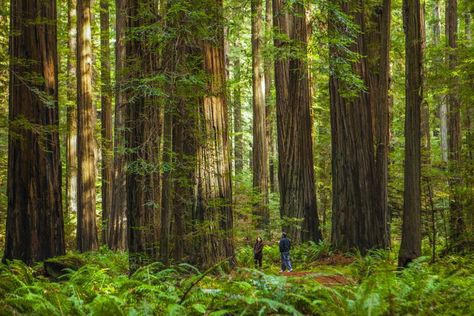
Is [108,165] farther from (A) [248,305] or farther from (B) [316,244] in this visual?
(A) [248,305]

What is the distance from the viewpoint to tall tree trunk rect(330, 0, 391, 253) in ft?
44.4

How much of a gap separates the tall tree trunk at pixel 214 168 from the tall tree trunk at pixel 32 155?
282 centimetres

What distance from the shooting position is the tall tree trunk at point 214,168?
9672 millimetres

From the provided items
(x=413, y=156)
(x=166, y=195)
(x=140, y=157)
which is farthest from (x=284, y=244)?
(x=166, y=195)

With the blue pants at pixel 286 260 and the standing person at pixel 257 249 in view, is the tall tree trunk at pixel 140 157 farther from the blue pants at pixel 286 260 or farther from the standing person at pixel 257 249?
the blue pants at pixel 286 260

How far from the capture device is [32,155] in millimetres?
10117

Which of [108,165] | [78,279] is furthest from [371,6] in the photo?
[108,165]

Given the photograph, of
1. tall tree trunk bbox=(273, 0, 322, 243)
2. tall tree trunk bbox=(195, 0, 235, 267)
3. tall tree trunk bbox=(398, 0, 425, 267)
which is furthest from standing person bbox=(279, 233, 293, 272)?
tall tree trunk bbox=(398, 0, 425, 267)

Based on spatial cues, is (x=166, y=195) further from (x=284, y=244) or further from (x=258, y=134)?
(x=258, y=134)

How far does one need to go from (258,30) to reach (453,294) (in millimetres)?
21606

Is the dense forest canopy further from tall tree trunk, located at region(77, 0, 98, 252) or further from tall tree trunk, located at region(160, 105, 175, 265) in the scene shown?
tall tree trunk, located at region(77, 0, 98, 252)

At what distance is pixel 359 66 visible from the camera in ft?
47.2

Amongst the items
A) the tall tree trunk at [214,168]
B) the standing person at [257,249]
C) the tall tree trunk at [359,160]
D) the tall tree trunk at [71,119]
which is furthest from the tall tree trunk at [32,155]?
the tall tree trunk at [71,119]

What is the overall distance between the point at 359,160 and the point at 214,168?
17.3ft
